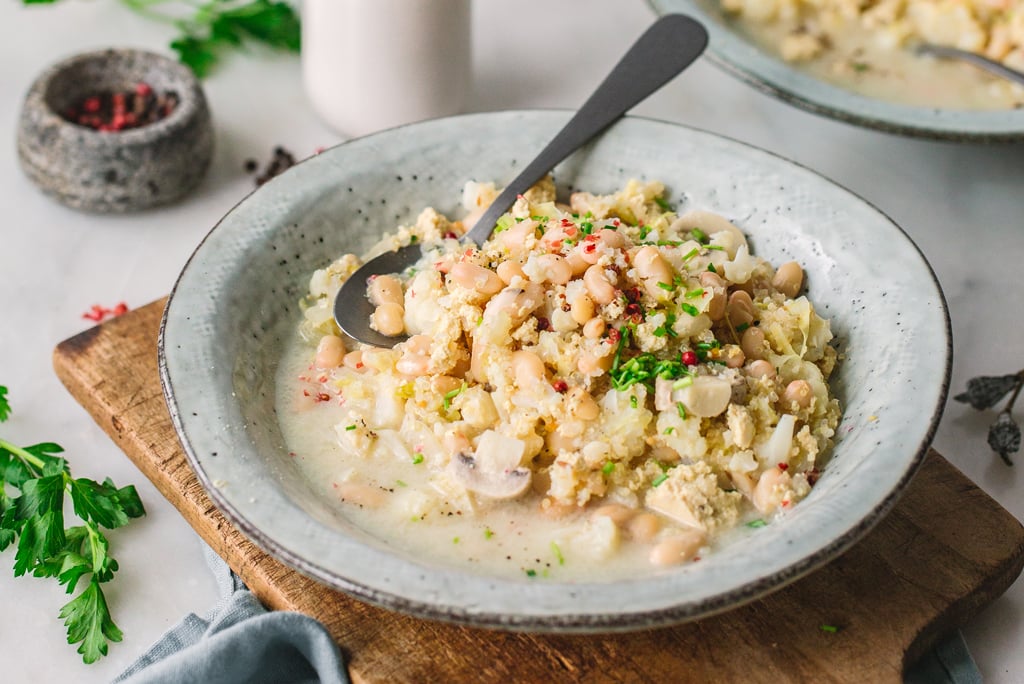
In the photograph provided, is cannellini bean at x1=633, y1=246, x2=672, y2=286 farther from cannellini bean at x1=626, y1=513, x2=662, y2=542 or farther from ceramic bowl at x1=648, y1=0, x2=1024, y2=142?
ceramic bowl at x1=648, y1=0, x2=1024, y2=142

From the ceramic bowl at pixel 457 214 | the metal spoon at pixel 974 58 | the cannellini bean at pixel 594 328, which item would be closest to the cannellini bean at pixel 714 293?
the cannellini bean at pixel 594 328

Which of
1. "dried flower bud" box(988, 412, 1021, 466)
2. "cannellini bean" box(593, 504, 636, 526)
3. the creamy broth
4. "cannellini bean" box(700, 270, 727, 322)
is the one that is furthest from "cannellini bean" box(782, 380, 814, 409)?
the creamy broth

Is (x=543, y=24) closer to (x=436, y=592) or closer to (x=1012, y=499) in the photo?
(x=1012, y=499)

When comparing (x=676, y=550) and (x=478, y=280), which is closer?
(x=676, y=550)

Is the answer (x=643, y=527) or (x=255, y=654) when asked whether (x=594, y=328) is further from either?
(x=255, y=654)

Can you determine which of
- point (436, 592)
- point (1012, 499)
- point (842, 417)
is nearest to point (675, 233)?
point (842, 417)

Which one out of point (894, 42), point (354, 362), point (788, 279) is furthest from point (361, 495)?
point (894, 42)

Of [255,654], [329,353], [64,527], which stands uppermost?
[329,353]
